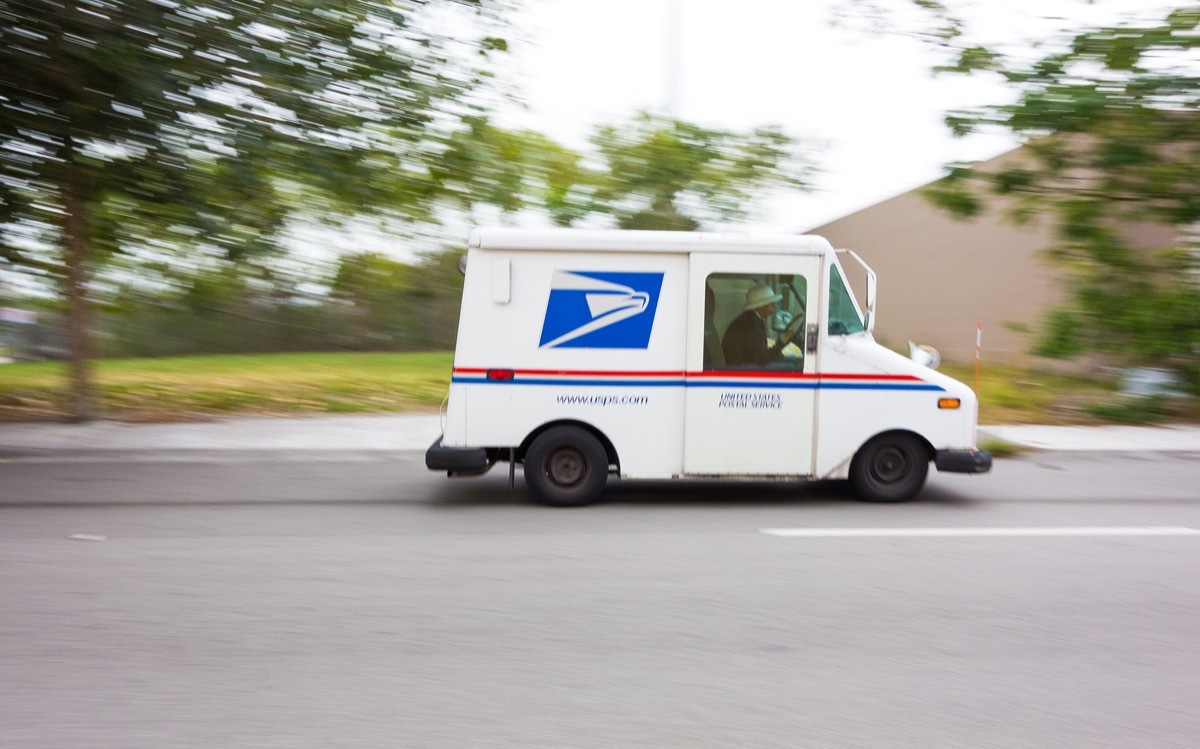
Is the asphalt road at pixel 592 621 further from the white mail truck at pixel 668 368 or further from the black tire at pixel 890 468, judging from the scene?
the white mail truck at pixel 668 368

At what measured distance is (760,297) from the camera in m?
8.23

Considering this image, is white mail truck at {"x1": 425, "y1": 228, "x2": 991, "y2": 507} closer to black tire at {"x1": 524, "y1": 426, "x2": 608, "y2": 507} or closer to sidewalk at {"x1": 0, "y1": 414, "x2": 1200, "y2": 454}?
black tire at {"x1": 524, "y1": 426, "x2": 608, "y2": 507}

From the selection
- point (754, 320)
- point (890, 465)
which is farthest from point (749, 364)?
point (890, 465)

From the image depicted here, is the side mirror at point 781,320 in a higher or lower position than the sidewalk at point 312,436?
higher

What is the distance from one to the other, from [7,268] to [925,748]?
1310 centimetres

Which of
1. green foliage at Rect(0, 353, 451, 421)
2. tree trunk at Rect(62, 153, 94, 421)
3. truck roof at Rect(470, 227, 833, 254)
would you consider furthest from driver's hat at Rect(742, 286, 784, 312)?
tree trunk at Rect(62, 153, 94, 421)

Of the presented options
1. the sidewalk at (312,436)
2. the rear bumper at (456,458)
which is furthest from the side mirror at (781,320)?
the sidewalk at (312,436)

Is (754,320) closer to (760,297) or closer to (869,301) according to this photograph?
(760,297)

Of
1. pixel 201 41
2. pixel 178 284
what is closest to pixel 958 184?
pixel 201 41

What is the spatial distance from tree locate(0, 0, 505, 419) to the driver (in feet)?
20.5

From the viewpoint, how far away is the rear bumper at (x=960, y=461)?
27.3 ft

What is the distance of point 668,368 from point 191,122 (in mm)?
6450

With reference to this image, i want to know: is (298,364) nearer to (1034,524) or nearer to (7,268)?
(7,268)

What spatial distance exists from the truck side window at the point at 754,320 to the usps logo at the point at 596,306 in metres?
0.50
